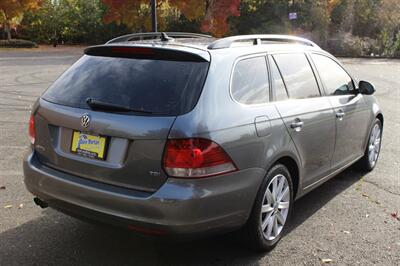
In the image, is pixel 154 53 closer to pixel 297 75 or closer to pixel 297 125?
pixel 297 125

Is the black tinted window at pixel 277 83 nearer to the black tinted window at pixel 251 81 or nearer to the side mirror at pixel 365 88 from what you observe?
the black tinted window at pixel 251 81

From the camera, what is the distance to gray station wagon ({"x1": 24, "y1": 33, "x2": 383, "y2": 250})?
10.6ft

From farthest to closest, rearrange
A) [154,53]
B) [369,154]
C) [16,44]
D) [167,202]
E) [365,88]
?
[16,44] → [369,154] → [365,88] → [154,53] → [167,202]

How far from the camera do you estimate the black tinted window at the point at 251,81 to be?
369 cm

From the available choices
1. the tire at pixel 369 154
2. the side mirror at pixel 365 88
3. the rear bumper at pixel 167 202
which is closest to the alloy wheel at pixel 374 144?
the tire at pixel 369 154

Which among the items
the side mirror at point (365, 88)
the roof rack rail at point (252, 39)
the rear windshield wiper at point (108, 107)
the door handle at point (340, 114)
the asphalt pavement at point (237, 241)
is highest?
the roof rack rail at point (252, 39)

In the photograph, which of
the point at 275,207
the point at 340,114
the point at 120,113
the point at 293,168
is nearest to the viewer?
the point at 120,113

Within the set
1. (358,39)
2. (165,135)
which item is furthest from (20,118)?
(358,39)

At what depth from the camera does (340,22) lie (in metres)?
34.9

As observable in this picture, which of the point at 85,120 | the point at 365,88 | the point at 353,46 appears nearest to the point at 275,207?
the point at 85,120

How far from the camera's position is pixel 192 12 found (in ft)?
101

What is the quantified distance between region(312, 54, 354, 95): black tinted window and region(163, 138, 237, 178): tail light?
6.82 feet

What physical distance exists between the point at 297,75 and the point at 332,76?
81 centimetres

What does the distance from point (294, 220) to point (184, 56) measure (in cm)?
197
